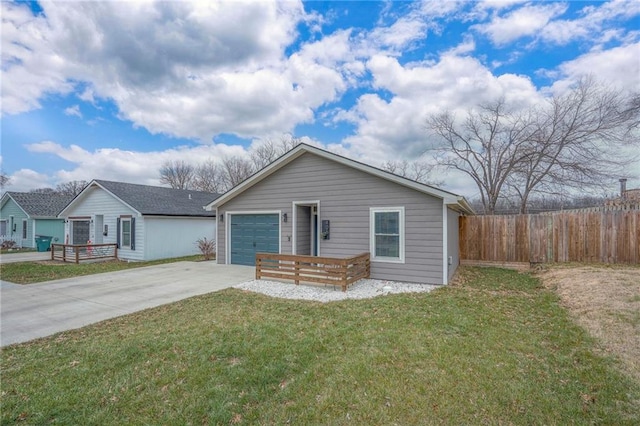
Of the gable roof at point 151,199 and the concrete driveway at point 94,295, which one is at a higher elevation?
the gable roof at point 151,199

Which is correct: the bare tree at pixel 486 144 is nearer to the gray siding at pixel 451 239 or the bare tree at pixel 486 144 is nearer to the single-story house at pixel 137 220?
the gray siding at pixel 451 239

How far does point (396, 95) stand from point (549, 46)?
629cm

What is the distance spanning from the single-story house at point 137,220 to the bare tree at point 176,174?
60.5 ft

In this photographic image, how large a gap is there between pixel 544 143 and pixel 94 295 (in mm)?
21852

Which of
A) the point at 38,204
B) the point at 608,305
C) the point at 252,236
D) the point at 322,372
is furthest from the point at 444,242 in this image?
the point at 38,204

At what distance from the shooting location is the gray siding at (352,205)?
324 inches

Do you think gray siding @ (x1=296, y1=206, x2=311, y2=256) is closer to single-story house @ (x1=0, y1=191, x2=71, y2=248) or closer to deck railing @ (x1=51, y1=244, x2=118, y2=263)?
deck railing @ (x1=51, y1=244, x2=118, y2=263)

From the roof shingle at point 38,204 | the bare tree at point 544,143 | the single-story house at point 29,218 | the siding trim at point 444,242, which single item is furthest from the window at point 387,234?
the roof shingle at point 38,204

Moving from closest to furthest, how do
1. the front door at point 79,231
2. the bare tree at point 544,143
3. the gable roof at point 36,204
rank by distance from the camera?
the bare tree at point 544,143 < the front door at point 79,231 < the gable roof at point 36,204

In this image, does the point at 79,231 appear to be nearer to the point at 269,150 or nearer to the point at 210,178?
the point at 269,150

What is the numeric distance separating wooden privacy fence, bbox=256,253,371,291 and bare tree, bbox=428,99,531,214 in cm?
1477

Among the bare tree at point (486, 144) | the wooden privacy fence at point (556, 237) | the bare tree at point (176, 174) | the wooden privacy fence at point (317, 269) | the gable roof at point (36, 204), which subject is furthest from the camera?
the bare tree at point (176, 174)

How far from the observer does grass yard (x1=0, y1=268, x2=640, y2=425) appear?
2824 millimetres

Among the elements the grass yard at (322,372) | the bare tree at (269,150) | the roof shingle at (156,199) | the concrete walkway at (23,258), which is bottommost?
the concrete walkway at (23,258)
